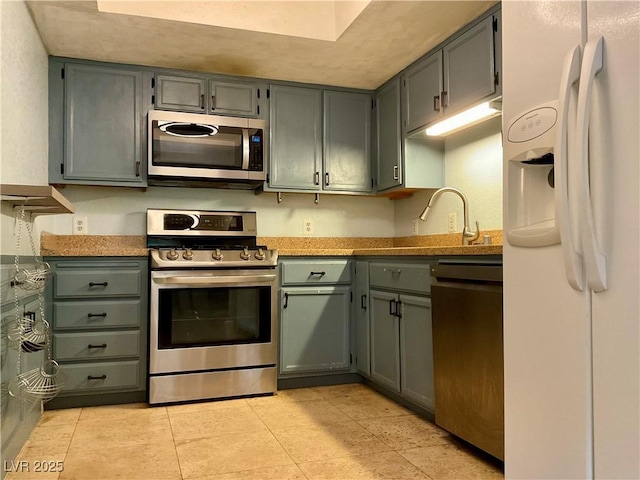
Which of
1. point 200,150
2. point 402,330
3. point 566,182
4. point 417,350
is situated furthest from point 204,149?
point 566,182

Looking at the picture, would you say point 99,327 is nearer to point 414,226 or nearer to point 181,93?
point 181,93

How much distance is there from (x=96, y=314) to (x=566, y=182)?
8.46ft

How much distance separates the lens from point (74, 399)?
2920 millimetres

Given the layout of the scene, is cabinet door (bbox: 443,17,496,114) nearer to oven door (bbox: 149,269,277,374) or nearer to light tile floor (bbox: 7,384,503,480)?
oven door (bbox: 149,269,277,374)

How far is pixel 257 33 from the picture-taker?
2.90 m

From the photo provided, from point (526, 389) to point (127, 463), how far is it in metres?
1.61

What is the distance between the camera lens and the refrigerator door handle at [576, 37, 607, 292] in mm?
1158

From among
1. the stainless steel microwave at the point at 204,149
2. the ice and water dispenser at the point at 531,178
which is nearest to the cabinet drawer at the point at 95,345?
the stainless steel microwave at the point at 204,149

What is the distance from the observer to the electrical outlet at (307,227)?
393cm

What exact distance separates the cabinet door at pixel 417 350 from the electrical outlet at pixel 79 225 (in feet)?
6.99

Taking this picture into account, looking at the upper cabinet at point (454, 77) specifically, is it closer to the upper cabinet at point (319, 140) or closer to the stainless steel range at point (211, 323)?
the upper cabinet at point (319, 140)

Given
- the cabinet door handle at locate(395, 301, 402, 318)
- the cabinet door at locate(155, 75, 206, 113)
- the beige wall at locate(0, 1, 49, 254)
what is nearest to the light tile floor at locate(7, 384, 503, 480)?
the cabinet door handle at locate(395, 301, 402, 318)

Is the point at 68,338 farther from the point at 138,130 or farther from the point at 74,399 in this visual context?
the point at 138,130

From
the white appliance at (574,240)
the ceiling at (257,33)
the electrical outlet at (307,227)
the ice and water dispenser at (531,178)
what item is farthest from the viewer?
the electrical outlet at (307,227)
